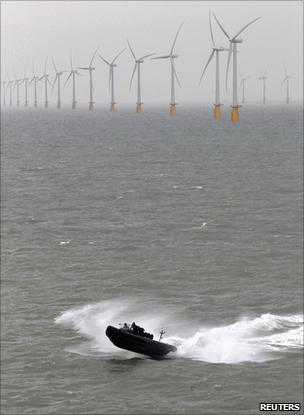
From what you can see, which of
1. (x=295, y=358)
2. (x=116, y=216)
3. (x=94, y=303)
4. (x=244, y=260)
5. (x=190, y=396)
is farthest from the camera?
(x=116, y=216)

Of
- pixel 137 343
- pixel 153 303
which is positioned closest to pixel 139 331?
pixel 137 343

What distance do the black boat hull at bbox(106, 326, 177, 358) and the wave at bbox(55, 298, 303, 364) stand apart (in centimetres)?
120

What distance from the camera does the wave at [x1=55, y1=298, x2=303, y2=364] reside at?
82125mm

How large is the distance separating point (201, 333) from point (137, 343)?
A: 7828mm

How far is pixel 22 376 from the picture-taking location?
245 ft

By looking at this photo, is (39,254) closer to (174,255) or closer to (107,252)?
(107,252)

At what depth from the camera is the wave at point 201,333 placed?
82.1m

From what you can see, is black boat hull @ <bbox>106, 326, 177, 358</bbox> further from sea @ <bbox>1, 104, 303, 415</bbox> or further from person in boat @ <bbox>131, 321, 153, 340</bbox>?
sea @ <bbox>1, 104, 303, 415</bbox>

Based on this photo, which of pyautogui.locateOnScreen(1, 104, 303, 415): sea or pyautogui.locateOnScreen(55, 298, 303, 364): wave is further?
pyautogui.locateOnScreen(55, 298, 303, 364): wave

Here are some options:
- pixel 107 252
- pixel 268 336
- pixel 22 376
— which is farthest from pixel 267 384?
pixel 107 252

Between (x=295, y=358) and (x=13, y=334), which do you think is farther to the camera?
(x=13, y=334)

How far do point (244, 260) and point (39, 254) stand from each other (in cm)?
2968

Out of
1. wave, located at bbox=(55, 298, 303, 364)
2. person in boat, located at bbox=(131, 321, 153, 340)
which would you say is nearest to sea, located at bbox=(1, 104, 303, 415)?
wave, located at bbox=(55, 298, 303, 364)

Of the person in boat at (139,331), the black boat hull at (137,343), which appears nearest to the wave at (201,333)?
the black boat hull at (137,343)
